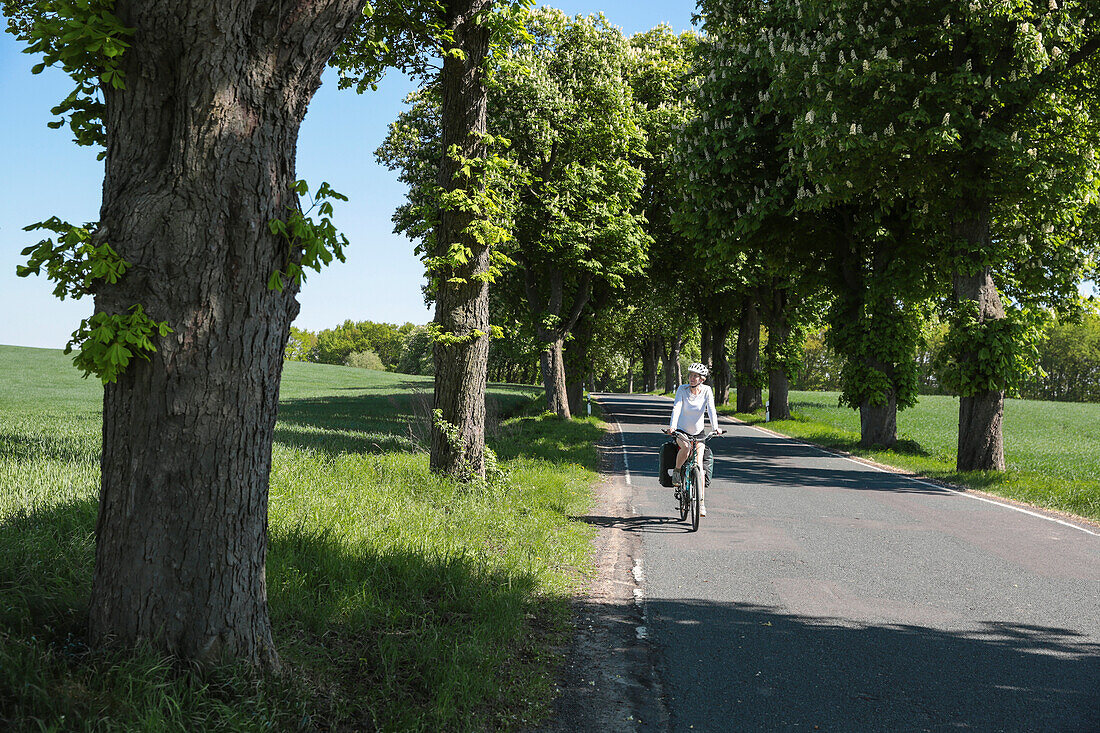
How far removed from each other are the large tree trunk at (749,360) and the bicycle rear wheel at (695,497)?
85.9 feet

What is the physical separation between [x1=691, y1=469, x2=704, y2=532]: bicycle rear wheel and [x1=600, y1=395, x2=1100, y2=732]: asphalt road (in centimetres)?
17

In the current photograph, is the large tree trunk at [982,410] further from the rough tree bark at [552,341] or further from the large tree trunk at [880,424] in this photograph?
the rough tree bark at [552,341]

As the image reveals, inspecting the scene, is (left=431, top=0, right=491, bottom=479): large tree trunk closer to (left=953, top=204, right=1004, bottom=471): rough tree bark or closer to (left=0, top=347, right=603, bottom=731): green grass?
(left=0, top=347, right=603, bottom=731): green grass

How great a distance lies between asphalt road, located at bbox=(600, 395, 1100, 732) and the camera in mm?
4371

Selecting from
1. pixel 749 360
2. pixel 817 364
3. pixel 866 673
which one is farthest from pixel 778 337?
pixel 817 364

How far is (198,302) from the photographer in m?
3.38

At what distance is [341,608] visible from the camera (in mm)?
4824

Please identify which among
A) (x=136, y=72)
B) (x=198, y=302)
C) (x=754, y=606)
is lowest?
(x=754, y=606)

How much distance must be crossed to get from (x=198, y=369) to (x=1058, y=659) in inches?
230

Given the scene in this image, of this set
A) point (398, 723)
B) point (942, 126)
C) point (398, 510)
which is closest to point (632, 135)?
point (942, 126)

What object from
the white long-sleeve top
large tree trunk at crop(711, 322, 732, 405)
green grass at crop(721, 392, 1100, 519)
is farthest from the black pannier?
large tree trunk at crop(711, 322, 732, 405)

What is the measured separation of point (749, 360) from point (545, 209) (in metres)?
16.7

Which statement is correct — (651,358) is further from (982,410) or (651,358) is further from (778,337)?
(982,410)

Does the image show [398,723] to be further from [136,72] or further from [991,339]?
[991,339]
